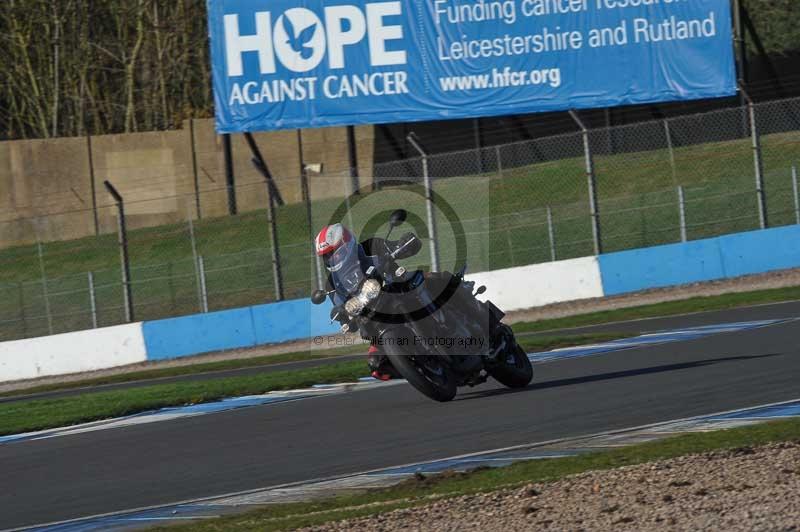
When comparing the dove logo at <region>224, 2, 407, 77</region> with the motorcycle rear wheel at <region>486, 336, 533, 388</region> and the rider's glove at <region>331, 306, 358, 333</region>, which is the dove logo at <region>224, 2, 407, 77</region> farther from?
the rider's glove at <region>331, 306, 358, 333</region>

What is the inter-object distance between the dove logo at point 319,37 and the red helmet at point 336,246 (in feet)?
61.8

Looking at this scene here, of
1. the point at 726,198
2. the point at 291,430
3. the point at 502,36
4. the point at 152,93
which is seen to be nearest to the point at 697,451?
the point at 291,430

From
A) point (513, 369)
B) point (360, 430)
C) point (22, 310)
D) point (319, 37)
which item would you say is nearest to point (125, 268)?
point (22, 310)

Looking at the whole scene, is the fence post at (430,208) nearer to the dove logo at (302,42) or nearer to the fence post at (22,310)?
the fence post at (22,310)

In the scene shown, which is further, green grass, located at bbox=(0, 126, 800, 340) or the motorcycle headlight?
green grass, located at bbox=(0, 126, 800, 340)

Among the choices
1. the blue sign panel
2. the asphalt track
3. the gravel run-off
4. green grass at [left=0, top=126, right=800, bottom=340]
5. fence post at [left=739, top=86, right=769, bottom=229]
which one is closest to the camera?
the gravel run-off

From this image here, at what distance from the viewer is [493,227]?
23.4 m

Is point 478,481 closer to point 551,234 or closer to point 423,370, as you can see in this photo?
point 423,370

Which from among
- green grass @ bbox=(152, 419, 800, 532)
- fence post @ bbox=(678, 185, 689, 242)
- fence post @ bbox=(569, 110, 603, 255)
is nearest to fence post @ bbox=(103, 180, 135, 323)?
fence post @ bbox=(569, 110, 603, 255)

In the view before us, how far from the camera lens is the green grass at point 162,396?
43.0ft

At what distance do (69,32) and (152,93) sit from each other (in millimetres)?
2859

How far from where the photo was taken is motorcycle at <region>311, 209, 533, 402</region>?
9664 mm

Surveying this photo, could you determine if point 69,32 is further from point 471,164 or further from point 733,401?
point 733,401

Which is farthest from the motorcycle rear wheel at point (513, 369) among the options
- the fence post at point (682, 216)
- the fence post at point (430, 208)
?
the fence post at point (682, 216)
